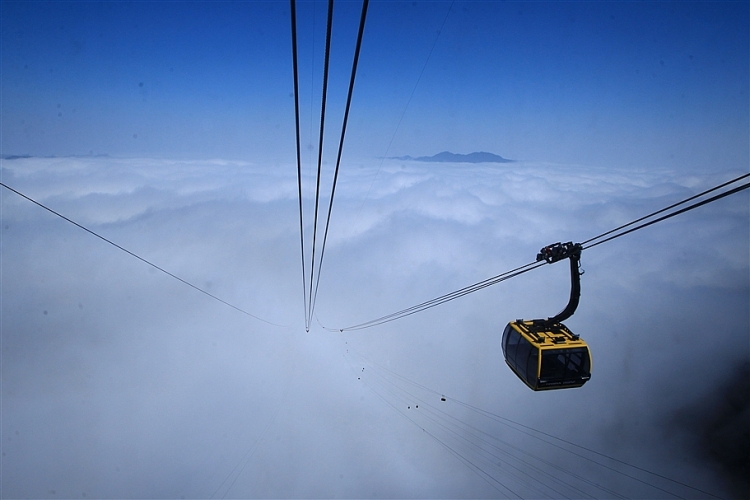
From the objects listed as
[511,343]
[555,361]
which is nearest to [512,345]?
[511,343]

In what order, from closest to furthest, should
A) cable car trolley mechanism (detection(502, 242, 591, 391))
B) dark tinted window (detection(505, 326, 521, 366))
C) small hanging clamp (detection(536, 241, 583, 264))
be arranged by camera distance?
small hanging clamp (detection(536, 241, 583, 264))
cable car trolley mechanism (detection(502, 242, 591, 391))
dark tinted window (detection(505, 326, 521, 366))

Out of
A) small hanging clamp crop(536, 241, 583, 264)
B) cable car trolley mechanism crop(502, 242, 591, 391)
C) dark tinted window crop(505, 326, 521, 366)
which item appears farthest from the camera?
dark tinted window crop(505, 326, 521, 366)

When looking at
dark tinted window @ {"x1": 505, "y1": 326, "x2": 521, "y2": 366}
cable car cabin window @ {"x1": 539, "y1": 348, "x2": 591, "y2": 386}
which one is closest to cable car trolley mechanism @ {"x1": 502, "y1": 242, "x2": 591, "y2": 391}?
cable car cabin window @ {"x1": 539, "y1": 348, "x2": 591, "y2": 386}

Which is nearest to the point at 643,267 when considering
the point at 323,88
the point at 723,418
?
the point at 723,418

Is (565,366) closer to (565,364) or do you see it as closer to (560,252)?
(565,364)

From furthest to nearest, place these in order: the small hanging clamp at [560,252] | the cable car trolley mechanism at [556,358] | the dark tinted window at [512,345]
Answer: the dark tinted window at [512,345]
the cable car trolley mechanism at [556,358]
the small hanging clamp at [560,252]

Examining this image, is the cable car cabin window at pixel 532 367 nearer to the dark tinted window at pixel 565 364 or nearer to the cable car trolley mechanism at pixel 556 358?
the cable car trolley mechanism at pixel 556 358

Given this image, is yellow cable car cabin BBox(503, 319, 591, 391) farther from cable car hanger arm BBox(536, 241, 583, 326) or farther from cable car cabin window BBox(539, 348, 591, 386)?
cable car hanger arm BBox(536, 241, 583, 326)

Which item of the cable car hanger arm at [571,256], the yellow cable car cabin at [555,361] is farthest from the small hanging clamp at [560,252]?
the yellow cable car cabin at [555,361]

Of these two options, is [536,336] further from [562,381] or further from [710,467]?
[710,467]
